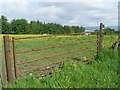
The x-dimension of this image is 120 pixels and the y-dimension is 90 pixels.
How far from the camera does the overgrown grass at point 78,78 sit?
5.81m

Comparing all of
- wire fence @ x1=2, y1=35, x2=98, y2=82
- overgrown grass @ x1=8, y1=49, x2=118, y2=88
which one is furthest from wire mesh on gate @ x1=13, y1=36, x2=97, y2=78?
overgrown grass @ x1=8, y1=49, x2=118, y2=88

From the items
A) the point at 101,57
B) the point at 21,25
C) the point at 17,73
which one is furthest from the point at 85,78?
the point at 21,25

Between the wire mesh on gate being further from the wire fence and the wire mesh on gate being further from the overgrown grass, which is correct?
the overgrown grass

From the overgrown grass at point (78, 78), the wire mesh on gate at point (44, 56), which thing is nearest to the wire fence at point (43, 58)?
the wire mesh on gate at point (44, 56)

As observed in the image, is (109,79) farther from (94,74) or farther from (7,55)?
(7,55)

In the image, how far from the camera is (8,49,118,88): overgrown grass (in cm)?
581

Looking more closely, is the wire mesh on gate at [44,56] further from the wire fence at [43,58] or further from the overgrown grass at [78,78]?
the overgrown grass at [78,78]

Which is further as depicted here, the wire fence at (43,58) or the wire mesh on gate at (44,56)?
the wire mesh on gate at (44,56)

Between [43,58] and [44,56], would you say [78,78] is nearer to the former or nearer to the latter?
[43,58]

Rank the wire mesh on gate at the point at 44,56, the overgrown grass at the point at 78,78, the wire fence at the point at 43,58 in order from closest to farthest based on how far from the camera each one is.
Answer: the overgrown grass at the point at 78,78
the wire fence at the point at 43,58
the wire mesh on gate at the point at 44,56

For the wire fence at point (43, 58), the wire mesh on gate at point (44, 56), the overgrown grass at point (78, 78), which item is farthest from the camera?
the wire mesh on gate at point (44, 56)

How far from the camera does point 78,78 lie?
6344 millimetres

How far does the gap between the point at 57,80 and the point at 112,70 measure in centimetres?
Result: 231

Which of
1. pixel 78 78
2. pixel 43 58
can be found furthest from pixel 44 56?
pixel 78 78
